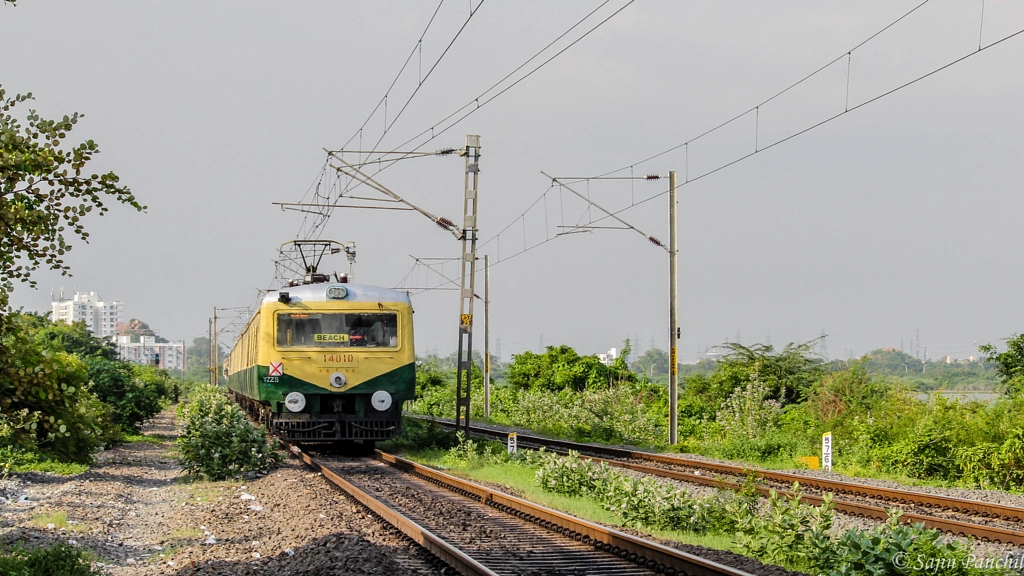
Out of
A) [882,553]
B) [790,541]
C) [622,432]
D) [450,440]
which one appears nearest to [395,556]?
[790,541]


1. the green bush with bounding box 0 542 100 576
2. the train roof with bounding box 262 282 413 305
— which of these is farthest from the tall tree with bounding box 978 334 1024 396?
the green bush with bounding box 0 542 100 576

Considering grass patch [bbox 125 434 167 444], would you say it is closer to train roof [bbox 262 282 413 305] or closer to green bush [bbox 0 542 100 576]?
train roof [bbox 262 282 413 305]

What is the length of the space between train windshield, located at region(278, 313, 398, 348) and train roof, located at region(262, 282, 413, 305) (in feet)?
1.04

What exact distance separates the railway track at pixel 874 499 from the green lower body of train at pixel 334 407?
4.38m

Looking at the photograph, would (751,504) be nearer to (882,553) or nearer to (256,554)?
(882,553)

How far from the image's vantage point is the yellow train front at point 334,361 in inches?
740

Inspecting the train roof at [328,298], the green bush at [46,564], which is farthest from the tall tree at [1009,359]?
the green bush at [46,564]

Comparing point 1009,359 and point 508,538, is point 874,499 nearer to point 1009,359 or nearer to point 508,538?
point 508,538

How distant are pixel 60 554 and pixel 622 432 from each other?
19.5 meters

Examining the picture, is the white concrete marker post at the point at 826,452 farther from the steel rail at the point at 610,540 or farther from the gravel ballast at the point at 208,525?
the gravel ballast at the point at 208,525

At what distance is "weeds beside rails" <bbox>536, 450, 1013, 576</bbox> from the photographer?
6.94 m

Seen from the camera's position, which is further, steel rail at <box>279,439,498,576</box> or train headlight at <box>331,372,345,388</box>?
train headlight at <box>331,372,345,388</box>

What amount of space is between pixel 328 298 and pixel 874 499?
1075cm

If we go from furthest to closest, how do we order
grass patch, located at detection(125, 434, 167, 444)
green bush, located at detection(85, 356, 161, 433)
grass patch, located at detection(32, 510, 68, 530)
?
green bush, located at detection(85, 356, 161, 433)
grass patch, located at detection(125, 434, 167, 444)
grass patch, located at detection(32, 510, 68, 530)
